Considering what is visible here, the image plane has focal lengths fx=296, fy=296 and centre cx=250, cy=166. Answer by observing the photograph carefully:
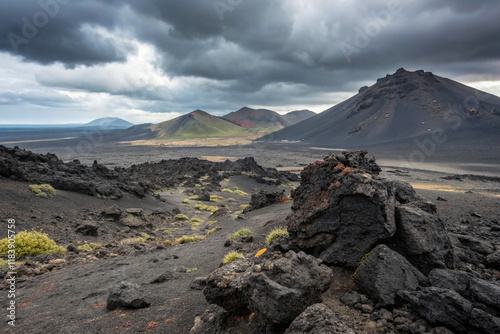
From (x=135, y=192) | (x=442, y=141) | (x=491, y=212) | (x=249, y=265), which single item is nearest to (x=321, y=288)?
(x=249, y=265)

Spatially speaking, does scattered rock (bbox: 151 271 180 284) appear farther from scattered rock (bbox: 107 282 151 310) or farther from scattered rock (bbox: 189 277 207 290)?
scattered rock (bbox: 107 282 151 310)

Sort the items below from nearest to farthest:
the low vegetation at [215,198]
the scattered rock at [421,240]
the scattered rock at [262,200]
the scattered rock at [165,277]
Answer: the scattered rock at [421,240], the scattered rock at [165,277], the scattered rock at [262,200], the low vegetation at [215,198]

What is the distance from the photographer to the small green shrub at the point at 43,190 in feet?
63.3

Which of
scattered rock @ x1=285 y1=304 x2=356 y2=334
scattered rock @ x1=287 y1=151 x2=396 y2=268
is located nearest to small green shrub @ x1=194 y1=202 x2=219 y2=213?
scattered rock @ x1=287 y1=151 x2=396 y2=268

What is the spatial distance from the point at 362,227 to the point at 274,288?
3073 mm

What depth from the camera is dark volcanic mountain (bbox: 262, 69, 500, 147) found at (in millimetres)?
139125

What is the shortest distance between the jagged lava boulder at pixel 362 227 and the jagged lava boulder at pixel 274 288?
1.70 m

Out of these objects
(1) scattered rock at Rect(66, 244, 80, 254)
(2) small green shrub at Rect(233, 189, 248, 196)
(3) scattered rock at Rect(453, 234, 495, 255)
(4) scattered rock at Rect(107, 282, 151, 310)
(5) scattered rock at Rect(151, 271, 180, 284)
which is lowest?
(2) small green shrub at Rect(233, 189, 248, 196)

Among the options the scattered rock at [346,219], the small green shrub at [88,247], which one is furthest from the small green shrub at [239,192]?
the scattered rock at [346,219]

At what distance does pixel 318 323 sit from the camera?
13.1ft

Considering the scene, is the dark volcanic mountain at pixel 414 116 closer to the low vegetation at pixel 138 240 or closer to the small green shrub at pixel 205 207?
the small green shrub at pixel 205 207

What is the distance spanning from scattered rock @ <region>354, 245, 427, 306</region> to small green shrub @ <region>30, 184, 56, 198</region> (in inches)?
817

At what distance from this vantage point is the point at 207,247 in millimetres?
12539

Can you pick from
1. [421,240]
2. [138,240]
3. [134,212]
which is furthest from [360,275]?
[134,212]
